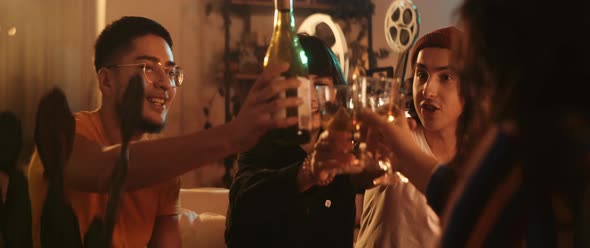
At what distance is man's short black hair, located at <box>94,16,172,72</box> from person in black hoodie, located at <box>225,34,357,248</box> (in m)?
0.39

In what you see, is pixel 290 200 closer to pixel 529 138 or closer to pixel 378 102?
pixel 378 102

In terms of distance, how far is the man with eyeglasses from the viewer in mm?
927

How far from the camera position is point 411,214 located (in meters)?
1.62

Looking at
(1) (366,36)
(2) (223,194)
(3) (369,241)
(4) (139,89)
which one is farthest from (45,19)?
(1) (366,36)

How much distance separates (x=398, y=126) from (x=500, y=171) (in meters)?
0.61

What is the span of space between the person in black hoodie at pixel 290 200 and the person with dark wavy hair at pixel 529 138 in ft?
2.07

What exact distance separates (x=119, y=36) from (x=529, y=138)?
118 cm

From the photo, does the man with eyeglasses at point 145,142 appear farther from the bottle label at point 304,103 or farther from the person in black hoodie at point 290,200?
the person in black hoodie at point 290,200

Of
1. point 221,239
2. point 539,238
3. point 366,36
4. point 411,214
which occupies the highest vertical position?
point 366,36

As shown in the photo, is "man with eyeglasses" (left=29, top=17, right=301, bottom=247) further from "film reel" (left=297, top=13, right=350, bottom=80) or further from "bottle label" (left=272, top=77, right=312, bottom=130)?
"film reel" (left=297, top=13, right=350, bottom=80)

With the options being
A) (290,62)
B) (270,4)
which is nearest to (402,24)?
(290,62)

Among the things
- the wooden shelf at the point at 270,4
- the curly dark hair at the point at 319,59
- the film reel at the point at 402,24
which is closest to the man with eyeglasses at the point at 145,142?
the curly dark hair at the point at 319,59

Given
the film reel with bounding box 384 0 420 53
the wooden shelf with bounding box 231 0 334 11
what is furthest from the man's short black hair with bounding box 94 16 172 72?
the wooden shelf with bounding box 231 0 334 11

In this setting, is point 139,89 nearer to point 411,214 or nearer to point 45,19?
point 45,19
